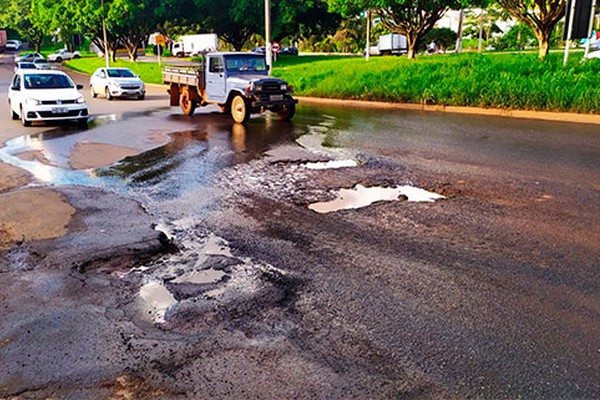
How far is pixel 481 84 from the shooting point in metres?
19.8

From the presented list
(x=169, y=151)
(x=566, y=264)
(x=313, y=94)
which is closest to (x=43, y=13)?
(x=313, y=94)

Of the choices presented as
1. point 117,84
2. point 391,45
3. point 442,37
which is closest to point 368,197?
point 117,84

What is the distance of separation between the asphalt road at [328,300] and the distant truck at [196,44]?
46132mm

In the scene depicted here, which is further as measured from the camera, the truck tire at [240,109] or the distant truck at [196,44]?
the distant truck at [196,44]

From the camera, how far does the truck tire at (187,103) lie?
20.7m

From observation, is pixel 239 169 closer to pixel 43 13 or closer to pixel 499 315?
pixel 499 315

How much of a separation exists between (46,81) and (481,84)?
1472 cm

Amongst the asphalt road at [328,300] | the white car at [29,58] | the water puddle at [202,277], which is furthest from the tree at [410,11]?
the white car at [29,58]

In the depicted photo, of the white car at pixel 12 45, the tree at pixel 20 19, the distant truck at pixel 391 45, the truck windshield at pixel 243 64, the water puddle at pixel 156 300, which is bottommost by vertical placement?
the water puddle at pixel 156 300

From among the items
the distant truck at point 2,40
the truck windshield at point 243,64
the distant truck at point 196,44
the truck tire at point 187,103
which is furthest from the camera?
the distant truck at point 2,40

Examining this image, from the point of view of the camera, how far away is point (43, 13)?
61.7 m

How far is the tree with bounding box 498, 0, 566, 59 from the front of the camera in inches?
988

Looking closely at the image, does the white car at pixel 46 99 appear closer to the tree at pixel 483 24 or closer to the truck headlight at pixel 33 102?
the truck headlight at pixel 33 102

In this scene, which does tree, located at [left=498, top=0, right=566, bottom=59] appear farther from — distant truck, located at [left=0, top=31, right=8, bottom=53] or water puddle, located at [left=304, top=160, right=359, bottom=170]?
distant truck, located at [left=0, top=31, right=8, bottom=53]
